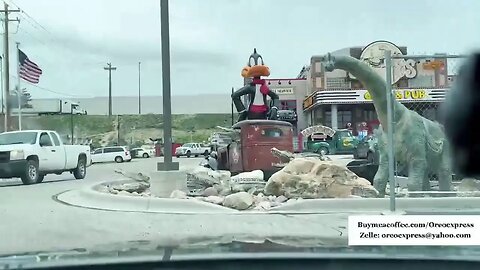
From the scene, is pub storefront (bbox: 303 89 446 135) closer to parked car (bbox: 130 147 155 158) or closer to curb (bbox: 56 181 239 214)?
parked car (bbox: 130 147 155 158)

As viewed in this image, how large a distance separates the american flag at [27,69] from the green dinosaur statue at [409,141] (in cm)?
2923

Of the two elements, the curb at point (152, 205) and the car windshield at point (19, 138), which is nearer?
the curb at point (152, 205)

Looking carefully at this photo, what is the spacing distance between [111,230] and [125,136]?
265 ft

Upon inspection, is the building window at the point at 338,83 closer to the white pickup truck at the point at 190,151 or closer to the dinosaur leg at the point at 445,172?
the white pickup truck at the point at 190,151

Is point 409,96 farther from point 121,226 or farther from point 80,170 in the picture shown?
point 121,226

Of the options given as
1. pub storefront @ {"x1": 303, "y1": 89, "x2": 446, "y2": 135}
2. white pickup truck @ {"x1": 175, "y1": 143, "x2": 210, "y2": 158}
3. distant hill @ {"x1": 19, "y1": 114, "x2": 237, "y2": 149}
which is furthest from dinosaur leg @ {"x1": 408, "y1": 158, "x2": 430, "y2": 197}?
distant hill @ {"x1": 19, "y1": 114, "x2": 237, "y2": 149}

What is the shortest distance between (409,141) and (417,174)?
0.63m

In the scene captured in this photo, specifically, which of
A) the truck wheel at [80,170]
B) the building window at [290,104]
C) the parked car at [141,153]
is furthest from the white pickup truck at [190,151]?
the truck wheel at [80,170]

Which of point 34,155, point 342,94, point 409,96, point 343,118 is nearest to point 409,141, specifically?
point 34,155

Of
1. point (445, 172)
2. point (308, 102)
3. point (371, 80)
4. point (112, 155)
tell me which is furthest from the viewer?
point (308, 102)

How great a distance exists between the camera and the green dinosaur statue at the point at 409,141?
11.8 metres

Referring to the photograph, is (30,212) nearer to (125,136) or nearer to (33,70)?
(33,70)

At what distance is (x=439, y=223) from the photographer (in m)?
5.14

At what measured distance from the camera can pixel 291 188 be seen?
12852mm
